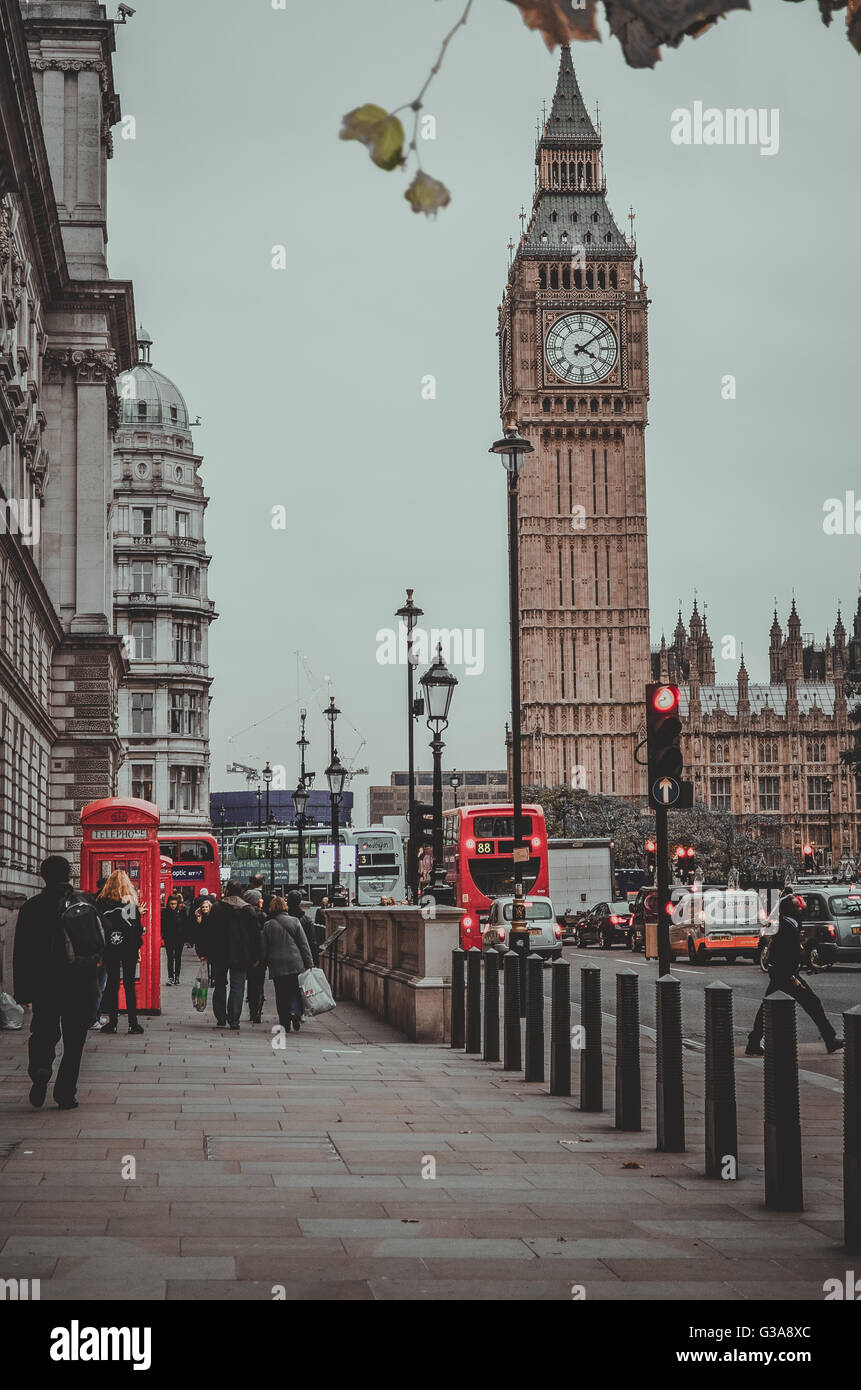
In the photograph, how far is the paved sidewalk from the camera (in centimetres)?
672

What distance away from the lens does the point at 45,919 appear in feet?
39.8

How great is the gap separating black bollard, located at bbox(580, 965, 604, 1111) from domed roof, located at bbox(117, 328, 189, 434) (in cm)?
8503

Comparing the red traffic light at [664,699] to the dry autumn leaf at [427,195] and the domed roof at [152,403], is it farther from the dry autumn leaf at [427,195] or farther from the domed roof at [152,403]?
the domed roof at [152,403]

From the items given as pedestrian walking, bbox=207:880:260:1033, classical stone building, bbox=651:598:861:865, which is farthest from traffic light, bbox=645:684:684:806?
classical stone building, bbox=651:598:861:865

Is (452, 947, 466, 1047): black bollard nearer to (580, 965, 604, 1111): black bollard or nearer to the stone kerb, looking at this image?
the stone kerb

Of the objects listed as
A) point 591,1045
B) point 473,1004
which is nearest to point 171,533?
point 473,1004

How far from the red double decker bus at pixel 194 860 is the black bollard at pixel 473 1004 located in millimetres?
40043

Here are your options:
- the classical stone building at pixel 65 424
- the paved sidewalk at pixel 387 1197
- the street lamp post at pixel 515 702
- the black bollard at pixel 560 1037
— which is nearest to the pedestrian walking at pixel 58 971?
the paved sidewalk at pixel 387 1197

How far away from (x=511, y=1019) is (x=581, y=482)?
117 meters

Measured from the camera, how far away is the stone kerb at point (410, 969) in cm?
1934
